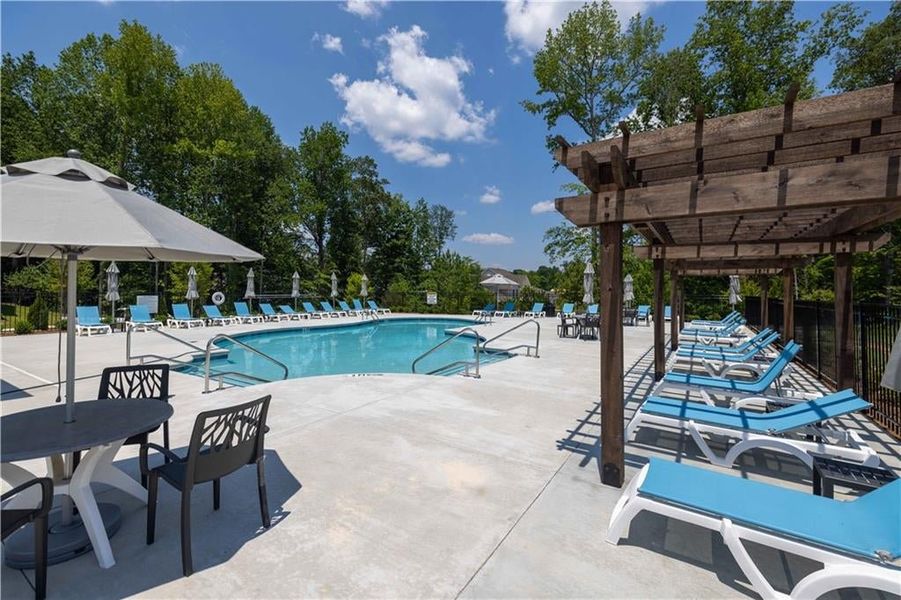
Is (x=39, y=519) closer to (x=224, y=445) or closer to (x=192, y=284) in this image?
(x=224, y=445)

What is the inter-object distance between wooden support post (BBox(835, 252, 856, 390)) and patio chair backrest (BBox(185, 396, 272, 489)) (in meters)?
7.02

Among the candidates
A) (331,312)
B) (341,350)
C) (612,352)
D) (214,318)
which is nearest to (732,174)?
(612,352)

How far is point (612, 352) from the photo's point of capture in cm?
340

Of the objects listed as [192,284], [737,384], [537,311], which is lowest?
[737,384]

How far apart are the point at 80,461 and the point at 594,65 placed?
87.9 ft

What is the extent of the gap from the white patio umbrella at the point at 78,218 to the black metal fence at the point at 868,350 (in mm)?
4704

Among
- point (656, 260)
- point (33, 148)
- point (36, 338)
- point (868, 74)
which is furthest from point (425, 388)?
point (33, 148)

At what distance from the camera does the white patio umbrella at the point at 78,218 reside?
213 centimetres

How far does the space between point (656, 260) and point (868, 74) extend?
19368 mm

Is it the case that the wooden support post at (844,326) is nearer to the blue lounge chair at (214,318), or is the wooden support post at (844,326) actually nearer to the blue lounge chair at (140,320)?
the blue lounge chair at (140,320)

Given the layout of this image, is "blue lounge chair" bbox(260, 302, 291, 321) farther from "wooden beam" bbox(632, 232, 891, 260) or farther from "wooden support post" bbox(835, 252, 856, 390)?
"wooden support post" bbox(835, 252, 856, 390)

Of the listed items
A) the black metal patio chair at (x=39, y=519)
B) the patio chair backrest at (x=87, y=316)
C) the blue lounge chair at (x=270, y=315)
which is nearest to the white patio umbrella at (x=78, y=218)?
the black metal patio chair at (x=39, y=519)

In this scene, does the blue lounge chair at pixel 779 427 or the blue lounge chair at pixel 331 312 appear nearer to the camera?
the blue lounge chair at pixel 779 427

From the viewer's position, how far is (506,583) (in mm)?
2229
